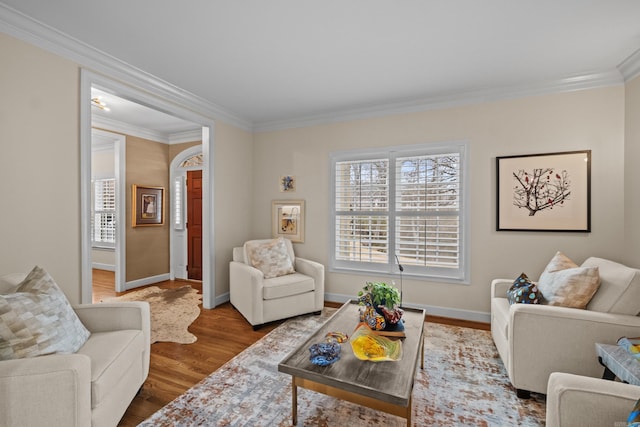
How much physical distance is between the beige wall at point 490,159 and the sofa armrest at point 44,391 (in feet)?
10.2

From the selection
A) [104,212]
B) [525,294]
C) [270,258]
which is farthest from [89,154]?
[104,212]

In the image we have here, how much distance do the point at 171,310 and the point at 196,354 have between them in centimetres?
141

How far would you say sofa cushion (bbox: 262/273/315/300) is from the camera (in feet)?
10.9

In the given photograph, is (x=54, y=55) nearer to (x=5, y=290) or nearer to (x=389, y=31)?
(x=5, y=290)

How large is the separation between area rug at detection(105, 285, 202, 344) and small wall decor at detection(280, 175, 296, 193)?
203 centimetres

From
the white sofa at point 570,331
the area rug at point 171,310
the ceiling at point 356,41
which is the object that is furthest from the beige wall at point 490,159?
the area rug at point 171,310

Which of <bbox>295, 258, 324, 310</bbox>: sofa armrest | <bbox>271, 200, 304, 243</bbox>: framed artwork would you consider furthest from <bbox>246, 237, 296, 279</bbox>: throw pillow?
<bbox>271, 200, 304, 243</bbox>: framed artwork

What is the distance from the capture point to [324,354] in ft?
5.60

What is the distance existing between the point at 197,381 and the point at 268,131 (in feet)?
11.4

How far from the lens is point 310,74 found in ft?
9.91

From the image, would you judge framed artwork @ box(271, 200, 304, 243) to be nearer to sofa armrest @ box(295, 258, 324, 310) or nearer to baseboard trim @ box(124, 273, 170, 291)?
sofa armrest @ box(295, 258, 324, 310)

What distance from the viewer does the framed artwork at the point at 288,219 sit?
4371mm

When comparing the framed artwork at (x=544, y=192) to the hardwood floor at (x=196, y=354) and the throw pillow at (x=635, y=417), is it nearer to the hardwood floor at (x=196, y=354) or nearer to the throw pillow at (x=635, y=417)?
the hardwood floor at (x=196, y=354)

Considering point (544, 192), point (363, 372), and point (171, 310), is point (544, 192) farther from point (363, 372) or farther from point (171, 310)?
point (171, 310)
